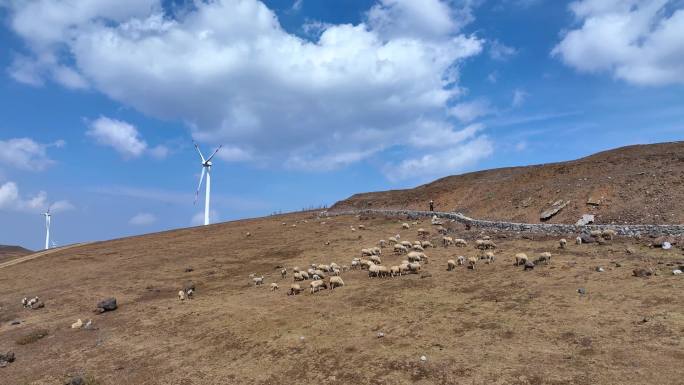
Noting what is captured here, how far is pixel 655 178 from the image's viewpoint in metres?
38.8

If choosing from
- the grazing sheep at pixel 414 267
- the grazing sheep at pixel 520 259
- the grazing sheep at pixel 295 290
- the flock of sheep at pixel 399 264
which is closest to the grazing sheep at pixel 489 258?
the flock of sheep at pixel 399 264

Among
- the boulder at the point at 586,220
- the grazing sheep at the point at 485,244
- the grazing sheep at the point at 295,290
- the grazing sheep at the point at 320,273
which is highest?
the boulder at the point at 586,220

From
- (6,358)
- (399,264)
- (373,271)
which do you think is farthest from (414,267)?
(6,358)

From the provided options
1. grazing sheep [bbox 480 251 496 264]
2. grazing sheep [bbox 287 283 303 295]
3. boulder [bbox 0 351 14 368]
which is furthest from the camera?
grazing sheep [bbox 480 251 496 264]

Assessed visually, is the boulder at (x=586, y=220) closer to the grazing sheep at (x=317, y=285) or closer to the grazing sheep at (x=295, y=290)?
the grazing sheep at (x=317, y=285)

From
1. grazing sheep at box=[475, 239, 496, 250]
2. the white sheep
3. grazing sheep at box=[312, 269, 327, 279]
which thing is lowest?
grazing sheep at box=[312, 269, 327, 279]

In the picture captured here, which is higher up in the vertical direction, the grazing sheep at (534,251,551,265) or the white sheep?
the white sheep

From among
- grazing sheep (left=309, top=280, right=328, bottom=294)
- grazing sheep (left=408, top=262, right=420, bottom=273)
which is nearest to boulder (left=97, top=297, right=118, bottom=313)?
grazing sheep (left=309, top=280, right=328, bottom=294)

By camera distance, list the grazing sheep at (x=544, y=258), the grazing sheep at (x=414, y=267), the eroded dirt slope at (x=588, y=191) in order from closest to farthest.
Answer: the grazing sheep at (x=544, y=258), the grazing sheep at (x=414, y=267), the eroded dirt slope at (x=588, y=191)

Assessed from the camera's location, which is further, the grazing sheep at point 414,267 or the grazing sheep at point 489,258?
the grazing sheep at point 489,258

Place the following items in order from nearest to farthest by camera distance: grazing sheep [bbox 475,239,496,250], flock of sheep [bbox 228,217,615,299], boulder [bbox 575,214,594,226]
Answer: flock of sheep [bbox 228,217,615,299]
grazing sheep [bbox 475,239,496,250]
boulder [bbox 575,214,594,226]

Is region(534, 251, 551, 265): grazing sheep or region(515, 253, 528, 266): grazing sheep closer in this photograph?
region(534, 251, 551, 265): grazing sheep

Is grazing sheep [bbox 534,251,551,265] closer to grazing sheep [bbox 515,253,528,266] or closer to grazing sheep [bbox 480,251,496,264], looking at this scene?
grazing sheep [bbox 515,253,528,266]

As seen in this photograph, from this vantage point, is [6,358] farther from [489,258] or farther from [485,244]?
[485,244]
